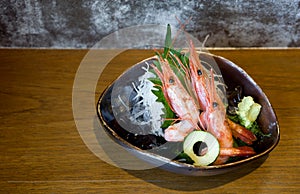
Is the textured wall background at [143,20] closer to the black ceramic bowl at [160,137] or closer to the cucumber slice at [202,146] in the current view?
the black ceramic bowl at [160,137]

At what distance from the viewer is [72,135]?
1.43 meters

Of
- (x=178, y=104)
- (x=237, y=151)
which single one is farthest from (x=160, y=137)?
(x=237, y=151)

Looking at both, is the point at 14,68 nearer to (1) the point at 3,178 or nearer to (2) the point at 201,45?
(1) the point at 3,178

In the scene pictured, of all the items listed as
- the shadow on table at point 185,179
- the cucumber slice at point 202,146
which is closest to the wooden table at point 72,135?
the shadow on table at point 185,179

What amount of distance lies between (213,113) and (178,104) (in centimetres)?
10

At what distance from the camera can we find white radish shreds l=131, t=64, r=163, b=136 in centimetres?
133

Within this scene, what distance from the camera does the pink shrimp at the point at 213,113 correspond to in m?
1.24

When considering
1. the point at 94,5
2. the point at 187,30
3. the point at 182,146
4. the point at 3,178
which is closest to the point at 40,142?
the point at 3,178

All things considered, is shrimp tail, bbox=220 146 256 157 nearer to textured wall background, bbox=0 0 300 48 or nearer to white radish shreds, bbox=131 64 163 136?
white radish shreds, bbox=131 64 163 136

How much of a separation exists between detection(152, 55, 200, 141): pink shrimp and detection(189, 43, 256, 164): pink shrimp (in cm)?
3

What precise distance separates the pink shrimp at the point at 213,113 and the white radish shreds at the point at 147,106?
125 millimetres

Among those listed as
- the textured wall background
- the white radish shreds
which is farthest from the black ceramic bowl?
the textured wall background

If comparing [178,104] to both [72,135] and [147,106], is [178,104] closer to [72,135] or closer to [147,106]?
[147,106]

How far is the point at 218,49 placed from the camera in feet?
5.95
